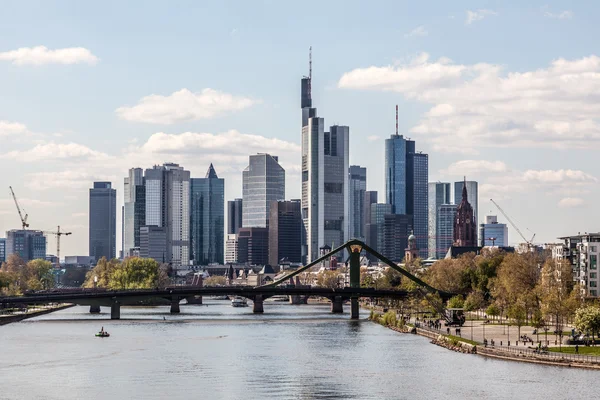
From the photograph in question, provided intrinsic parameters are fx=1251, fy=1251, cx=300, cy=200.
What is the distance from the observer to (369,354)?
11494 cm

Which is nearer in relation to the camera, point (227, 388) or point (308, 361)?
point (227, 388)

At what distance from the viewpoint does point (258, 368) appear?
102125 mm

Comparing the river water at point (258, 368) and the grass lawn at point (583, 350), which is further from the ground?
the grass lawn at point (583, 350)

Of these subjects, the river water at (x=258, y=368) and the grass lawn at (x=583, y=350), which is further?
the grass lawn at (x=583, y=350)

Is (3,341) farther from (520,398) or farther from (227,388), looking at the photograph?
(520,398)

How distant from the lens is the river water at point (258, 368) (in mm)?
85625

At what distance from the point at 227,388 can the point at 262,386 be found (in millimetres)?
2580

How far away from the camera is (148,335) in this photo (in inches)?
5571

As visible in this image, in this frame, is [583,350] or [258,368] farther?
[583,350]

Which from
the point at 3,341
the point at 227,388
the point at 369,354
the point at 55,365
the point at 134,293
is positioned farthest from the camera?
the point at 134,293

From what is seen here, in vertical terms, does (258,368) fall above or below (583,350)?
below

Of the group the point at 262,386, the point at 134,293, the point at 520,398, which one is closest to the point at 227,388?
the point at 262,386

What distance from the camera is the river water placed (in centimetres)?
8562

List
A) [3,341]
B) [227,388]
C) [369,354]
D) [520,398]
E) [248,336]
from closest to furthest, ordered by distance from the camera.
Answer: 1. [520,398]
2. [227,388]
3. [369,354]
4. [3,341]
5. [248,336]
